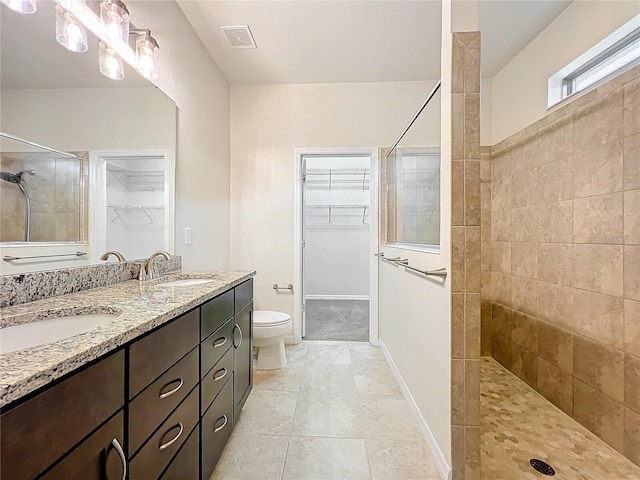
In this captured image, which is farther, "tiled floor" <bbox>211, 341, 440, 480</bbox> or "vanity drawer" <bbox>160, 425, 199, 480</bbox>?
"tiled floor" <bbox>211, 341, 440, 480</bbox>

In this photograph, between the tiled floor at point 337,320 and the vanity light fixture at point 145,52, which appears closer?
the vanity light fixture at point 145,52

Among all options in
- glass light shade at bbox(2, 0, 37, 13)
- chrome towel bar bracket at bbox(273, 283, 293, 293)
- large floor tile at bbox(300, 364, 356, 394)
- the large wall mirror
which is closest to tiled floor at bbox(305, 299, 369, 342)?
chrome towel bar bracket at bbox(273, 283, 293, 293)

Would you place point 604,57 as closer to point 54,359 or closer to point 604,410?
point 604,410

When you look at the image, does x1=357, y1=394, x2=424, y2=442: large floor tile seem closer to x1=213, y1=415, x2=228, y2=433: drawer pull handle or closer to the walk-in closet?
x1=213, y1=415, x2=228, y2=433: drawer pull handle

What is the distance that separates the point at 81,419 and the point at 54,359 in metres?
0.15

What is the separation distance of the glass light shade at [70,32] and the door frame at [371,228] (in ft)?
6.13

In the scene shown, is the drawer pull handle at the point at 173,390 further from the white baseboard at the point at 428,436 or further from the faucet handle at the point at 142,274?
the white baseboard at the point at 428,436

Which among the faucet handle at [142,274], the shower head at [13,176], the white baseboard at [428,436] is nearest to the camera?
→ the shower head at [13,176]

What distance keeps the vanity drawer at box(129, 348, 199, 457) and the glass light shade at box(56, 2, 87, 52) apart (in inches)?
52.1

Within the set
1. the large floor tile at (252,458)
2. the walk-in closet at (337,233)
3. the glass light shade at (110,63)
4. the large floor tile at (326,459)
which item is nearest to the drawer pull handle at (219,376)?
the large floor tile at (252,458)

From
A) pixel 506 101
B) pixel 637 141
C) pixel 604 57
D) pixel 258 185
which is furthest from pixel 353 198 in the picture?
pixel 637 141

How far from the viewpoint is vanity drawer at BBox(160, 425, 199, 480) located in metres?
0.93

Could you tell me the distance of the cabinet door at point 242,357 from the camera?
1.60 metres

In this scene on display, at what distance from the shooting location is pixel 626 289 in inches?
57.6
